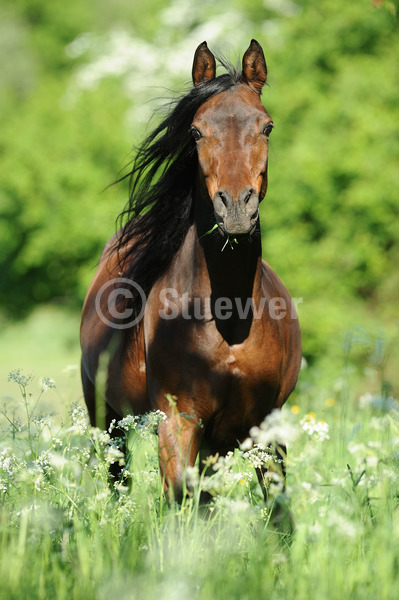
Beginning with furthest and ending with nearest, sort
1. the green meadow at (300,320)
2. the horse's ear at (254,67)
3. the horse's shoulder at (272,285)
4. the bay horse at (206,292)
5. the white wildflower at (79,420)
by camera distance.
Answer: the horse's shoulder at (272,285) < the horse's ear at (254,67) < the bay horse at (206,292) < the white wildflower at (79,420) < the green meadow at (300,320)

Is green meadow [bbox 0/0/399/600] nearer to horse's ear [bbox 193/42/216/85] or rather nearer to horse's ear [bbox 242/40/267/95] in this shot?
horse's ear [bbox 242/40/267/95]

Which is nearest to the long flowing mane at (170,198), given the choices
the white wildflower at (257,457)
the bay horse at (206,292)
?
the bay horse at (206,292)

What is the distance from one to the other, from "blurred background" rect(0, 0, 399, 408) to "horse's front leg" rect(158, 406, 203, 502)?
36.4 inches

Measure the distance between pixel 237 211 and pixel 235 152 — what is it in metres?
0.36

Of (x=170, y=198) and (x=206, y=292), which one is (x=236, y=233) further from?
(x=170, y=198)

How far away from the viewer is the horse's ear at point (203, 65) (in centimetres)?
392

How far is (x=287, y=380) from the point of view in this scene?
13.6 feet

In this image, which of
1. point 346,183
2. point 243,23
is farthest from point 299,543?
point 243,23

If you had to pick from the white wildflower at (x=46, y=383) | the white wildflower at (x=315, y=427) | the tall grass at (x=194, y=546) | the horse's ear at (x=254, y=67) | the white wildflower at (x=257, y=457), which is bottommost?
the tall grass at (x=194, y=546)

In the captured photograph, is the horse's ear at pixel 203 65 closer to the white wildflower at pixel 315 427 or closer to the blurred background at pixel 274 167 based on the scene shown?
the blurred background at pixel 274 167

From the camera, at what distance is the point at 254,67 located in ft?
12.8

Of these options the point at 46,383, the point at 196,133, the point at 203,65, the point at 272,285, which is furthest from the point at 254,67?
the point at 46,383

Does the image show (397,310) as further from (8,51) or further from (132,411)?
(8,51)

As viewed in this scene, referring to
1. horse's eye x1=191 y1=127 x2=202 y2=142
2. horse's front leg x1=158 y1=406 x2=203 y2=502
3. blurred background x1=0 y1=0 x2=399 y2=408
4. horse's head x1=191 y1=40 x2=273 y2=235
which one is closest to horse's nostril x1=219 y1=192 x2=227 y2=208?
horse's head x1=191 y1=40 x2=273 y2=235
